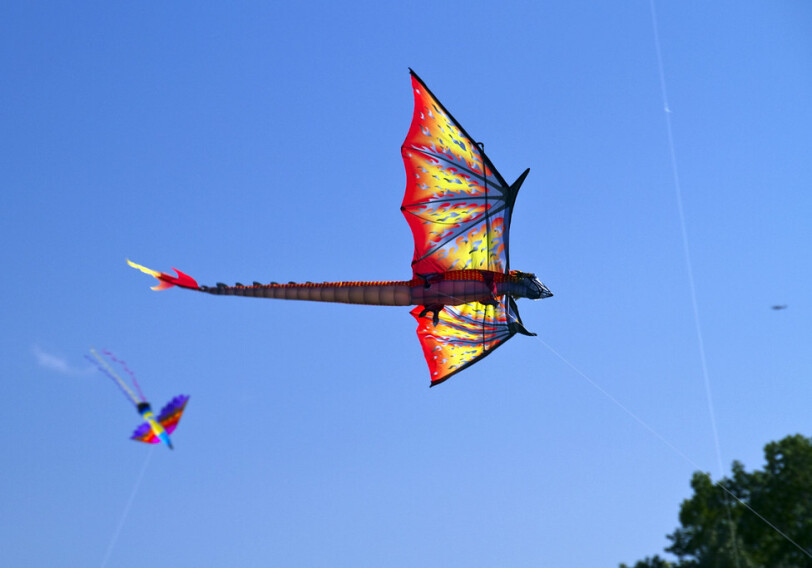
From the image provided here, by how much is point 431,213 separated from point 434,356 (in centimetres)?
413

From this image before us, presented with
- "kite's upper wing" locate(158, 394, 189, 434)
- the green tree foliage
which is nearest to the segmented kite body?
"kite's upper wing" locate(158, 394, 189, 434)

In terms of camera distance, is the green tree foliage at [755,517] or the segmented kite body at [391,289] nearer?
the segmented kite body at [391,289]

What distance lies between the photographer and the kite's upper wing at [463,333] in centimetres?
3272

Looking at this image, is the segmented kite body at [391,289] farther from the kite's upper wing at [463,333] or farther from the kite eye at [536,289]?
the kite's upper wing at [463,333]

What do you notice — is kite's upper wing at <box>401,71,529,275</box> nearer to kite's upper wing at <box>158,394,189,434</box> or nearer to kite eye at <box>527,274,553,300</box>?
kite eye at <box>527,274,553,300</box>

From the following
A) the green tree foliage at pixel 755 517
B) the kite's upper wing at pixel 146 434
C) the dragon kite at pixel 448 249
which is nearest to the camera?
the kite's upper wing at pixel 146 434

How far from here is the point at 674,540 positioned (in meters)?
53.1

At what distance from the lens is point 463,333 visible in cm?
3353

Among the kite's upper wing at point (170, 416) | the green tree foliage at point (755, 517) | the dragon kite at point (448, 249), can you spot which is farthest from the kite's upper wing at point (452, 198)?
the green tree foliage at point (755, 517)

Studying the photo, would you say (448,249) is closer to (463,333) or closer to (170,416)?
(463,333)

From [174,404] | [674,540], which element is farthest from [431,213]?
[674,540]

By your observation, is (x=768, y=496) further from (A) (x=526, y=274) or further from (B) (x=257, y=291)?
(B) (x=257, y=291)

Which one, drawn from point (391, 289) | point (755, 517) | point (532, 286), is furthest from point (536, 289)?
point (755, 517)

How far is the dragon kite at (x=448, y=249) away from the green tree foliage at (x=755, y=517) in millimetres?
23614
